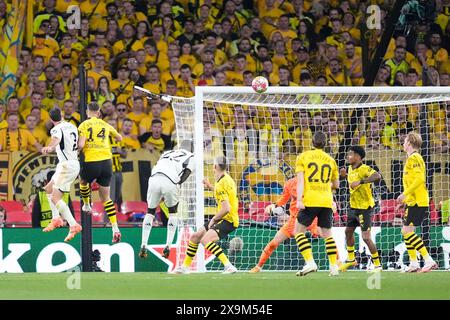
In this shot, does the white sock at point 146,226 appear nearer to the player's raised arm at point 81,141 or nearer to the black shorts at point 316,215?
the player's raised arm at point 81,141

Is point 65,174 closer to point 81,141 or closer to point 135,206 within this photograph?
point 81,141

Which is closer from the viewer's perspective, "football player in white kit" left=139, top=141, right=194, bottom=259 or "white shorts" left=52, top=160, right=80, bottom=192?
"white shorts" left=52, top=160, right=80, bottom=192

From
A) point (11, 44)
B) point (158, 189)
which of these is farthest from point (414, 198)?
point (11, 44)

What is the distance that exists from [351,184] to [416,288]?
4.02 m

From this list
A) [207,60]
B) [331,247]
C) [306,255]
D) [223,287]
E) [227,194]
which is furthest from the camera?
[207,60]

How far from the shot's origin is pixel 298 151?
65.3 ft

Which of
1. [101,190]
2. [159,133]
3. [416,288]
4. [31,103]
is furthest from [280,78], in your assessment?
[416,288]

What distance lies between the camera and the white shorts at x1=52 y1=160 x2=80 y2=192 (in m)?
16.7

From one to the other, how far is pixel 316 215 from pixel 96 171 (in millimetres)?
3601

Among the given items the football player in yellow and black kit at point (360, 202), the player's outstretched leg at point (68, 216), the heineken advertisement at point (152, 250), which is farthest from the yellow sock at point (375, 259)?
the player's outstretched leg at point (68, 216)

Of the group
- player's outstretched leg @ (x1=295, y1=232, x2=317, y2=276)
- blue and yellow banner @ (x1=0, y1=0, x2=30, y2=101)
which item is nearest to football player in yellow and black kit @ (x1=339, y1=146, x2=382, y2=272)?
player's outstretched leg @ (x1=295, y1=232, x2=317, y2=276)

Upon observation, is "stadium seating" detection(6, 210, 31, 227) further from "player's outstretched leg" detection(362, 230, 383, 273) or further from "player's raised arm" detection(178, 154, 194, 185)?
"player's outstretched leg" detection(362, 230, 383, 273)

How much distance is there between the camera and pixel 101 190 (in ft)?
56.1

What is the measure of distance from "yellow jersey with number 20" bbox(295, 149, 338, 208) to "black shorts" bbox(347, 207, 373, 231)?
2.22m
